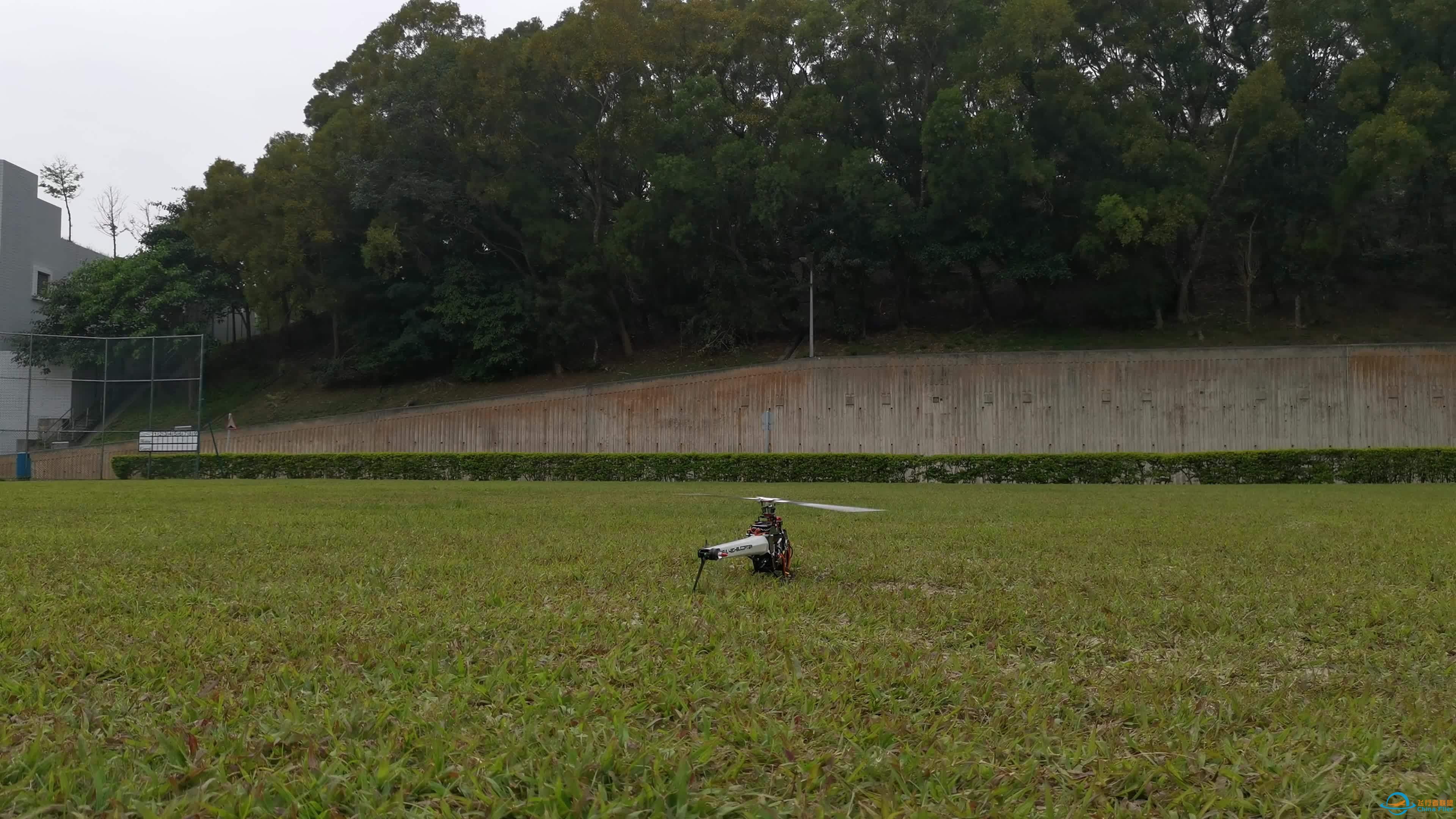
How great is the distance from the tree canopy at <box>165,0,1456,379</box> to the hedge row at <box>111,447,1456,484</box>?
9362 mm

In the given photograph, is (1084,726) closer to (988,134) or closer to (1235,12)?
(988,134)

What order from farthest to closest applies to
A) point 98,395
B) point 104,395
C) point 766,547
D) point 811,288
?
point 811,288, point 98,395, point 104,395, point 766,547

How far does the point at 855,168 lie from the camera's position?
30422 millimetres

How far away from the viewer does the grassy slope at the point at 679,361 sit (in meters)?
30.2

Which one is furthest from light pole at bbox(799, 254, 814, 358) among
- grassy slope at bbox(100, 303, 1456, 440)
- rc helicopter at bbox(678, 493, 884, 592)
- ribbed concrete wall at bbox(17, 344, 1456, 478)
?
rc helicopter at bbox(678, 493, 884, 592)

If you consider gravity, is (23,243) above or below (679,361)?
above

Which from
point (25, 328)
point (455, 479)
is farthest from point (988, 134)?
point (25, 328)

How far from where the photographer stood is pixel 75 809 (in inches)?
91.3

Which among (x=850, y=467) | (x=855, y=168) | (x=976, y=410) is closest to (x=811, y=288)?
(x=855, y=168)

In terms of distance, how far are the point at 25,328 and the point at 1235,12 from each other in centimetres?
4455

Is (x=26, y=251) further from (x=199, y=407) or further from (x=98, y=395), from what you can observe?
(x=199, y=407)

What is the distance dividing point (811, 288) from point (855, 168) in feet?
12.4

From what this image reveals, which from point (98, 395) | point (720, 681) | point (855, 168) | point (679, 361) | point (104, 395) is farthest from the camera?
point (679, 361)

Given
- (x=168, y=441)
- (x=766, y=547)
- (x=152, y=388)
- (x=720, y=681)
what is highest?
(x=152, y=388)
